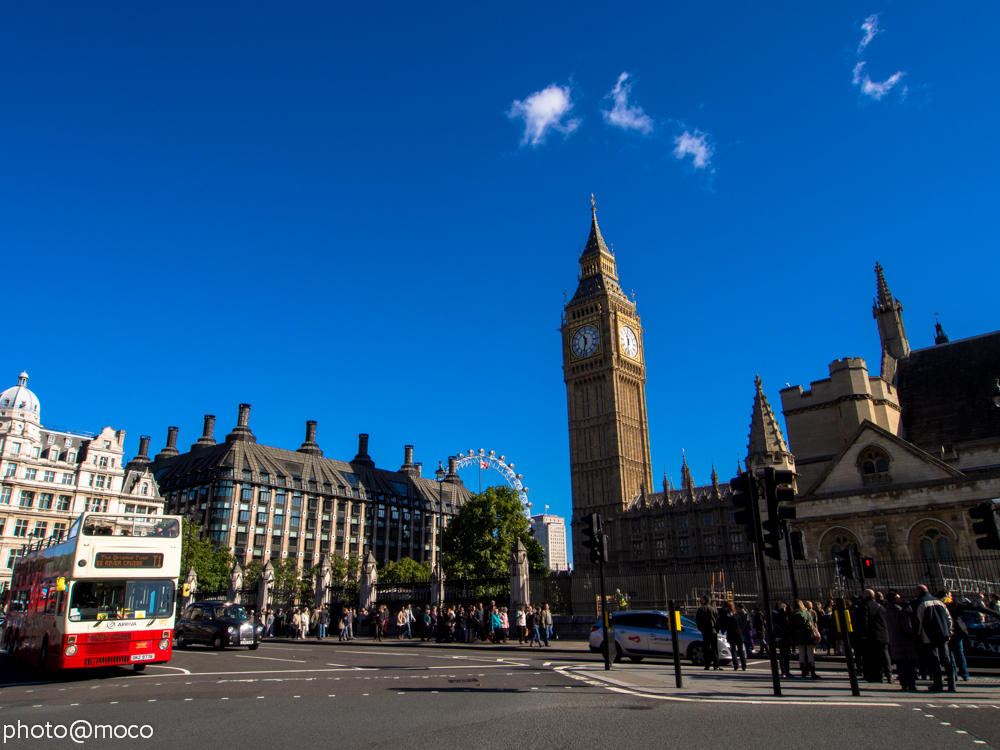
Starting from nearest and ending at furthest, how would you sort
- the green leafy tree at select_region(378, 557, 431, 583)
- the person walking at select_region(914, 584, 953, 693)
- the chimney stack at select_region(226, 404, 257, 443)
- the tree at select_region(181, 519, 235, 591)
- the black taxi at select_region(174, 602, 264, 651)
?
the person walking at select_region(914, 584, 953, 693)
the black taxi at select_region(174, 602, 264, 651)
the tree at select_region(181, 519, 235, 591)
the green leafy tree at select_region(378, 557, 431, 583)
the chimney stack at select_region(226, 404, 257, 443)

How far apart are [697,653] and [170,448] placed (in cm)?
10211

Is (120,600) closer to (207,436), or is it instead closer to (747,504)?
(747,504)

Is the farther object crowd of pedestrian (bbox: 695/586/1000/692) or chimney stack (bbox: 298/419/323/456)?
chimney stack (bbox: 298/419/323/456)

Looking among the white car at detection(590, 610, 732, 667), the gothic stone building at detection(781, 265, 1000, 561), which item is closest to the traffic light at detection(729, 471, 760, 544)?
the white car at detection(590, 610, 732, 667)

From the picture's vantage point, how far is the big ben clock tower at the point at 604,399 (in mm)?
92688

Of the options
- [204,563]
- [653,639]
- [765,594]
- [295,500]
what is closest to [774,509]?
[765,594]

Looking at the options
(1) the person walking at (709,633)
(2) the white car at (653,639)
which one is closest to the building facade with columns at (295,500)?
(2) the white car at (653,639)

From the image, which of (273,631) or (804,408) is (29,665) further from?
(804,408)

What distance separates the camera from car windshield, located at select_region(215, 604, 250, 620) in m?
24.3

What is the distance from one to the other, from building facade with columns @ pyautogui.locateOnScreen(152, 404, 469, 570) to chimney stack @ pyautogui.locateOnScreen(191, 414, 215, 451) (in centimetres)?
15

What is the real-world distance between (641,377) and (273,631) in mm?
75042

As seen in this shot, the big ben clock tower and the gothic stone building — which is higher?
the big ben clock tower

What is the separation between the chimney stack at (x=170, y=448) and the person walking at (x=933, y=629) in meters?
105

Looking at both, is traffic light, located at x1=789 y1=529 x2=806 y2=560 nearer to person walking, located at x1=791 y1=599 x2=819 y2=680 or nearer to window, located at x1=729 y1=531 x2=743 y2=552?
person walking, located at x1=791 y1=599 x2=819 y2=680
